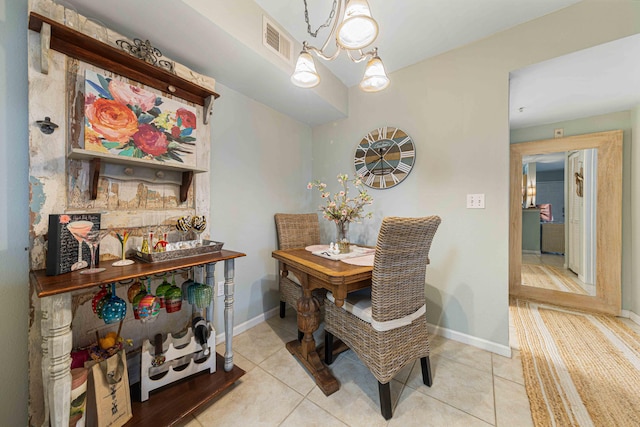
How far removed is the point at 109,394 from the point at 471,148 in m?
2.76

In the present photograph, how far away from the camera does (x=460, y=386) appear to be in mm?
1419

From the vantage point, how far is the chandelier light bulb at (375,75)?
4.42 feet

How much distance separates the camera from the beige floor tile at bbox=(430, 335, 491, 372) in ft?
5.39

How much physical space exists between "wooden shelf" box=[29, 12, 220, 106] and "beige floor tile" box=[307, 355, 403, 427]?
215cm

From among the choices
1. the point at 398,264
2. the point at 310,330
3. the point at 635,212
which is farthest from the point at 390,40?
the point at 635,212

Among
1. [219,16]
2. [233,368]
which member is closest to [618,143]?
[219,16]

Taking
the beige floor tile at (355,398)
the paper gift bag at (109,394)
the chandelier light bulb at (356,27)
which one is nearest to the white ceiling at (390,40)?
the chandelier light bulb at (356,27)

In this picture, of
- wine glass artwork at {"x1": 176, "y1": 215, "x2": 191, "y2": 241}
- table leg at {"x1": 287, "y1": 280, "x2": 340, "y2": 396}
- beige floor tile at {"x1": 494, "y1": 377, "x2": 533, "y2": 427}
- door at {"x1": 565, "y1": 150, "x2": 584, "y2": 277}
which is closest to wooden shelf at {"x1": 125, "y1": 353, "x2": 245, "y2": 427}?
table leg at {"x1": 287, "y1": 280, "x2": 340, "y2": 396}

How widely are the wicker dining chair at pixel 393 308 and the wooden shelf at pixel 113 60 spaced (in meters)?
1.60

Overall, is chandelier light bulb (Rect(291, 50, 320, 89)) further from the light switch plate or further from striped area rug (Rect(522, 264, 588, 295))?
striped area rug (Rect(522, 264, 588, 295))

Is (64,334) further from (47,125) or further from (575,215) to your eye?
(575,215)

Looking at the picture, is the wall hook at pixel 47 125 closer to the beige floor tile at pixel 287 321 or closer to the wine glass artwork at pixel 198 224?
the wine glass artwork at pixel 198 224

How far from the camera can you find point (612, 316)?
7.52ft

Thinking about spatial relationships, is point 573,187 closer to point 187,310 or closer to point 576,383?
point 576,383
